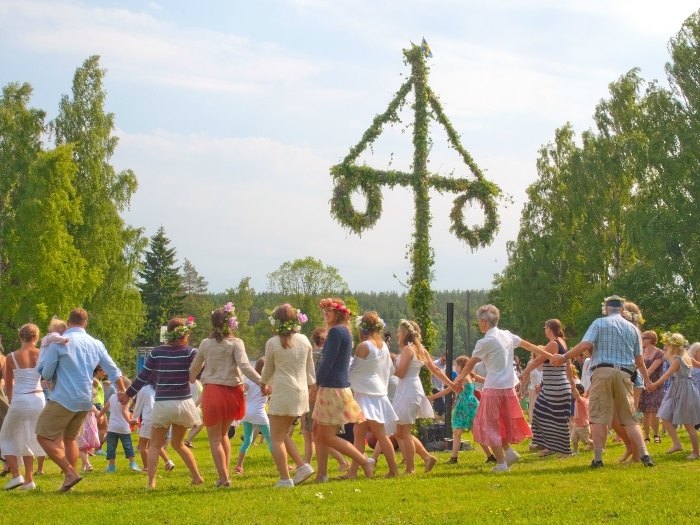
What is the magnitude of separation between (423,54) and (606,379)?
9.23 meters

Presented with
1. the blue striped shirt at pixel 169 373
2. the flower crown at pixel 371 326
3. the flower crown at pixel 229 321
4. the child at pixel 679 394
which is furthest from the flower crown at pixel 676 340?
the blue striped shirt at pixel 169 373

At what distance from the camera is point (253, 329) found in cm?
10956

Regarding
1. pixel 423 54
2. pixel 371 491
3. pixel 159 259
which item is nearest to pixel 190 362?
pixel 371 491

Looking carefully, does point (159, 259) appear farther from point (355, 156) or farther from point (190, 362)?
point (190, 362)

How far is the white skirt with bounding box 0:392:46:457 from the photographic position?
1240cm

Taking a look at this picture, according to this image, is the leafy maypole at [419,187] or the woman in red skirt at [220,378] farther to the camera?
the leafy maypole at [419,187]

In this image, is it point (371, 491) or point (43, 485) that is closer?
point (371, 491)

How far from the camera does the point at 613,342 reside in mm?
11539

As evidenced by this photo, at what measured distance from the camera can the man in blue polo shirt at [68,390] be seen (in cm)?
1132

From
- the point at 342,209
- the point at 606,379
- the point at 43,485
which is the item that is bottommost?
the point at 43,485

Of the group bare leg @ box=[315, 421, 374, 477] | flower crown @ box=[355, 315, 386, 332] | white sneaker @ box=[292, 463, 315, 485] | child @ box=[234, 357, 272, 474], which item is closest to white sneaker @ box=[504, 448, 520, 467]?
bare leg @ box=[315, 421, 374, 477]

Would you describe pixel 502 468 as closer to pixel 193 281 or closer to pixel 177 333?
pixel 177 333

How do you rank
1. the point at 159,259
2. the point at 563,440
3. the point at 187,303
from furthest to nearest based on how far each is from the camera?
the point at 187,303 < the point at 159,259 < the point at 563,440

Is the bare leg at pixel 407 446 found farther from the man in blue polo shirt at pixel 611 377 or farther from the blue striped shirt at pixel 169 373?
the blue striped shirt at pixel 169 373
